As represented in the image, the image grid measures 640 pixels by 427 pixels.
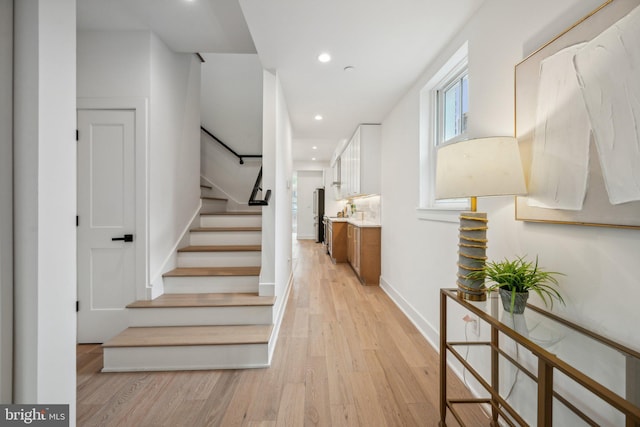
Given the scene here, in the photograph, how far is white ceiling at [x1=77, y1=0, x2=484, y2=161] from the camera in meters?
1.76

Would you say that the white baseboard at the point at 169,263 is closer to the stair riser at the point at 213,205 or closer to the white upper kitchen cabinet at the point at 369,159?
the stair riser at the point at 213,205

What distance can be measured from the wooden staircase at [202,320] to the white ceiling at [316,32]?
6.31ft

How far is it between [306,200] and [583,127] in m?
8.90

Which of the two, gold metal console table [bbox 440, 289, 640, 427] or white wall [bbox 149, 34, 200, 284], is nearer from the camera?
gold metal console table [bbox 440, 289, 640, 427]

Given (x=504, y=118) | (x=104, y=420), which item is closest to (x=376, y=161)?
(x=504, y=118)

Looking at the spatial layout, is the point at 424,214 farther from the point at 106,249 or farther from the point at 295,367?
the point at 106,249

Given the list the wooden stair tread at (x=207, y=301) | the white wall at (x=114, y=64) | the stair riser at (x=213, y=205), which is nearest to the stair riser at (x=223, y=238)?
the stair riser at (x=213, y=205)

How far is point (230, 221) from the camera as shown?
11.3 ft

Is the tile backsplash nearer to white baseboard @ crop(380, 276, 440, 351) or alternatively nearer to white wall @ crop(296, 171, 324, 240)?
white baseboard @ crop(380, 276, 440, 351)

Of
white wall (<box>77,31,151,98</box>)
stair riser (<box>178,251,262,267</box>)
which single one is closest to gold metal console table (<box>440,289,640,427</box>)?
stair riser (<box>178,251,262,267</box>)

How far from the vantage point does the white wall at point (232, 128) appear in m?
4.32

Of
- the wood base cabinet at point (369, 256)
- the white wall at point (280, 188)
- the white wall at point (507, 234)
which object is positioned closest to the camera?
the white wall at point (507, 234)

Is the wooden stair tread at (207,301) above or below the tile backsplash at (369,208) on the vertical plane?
below

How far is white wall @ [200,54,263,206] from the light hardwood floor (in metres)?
2.94
